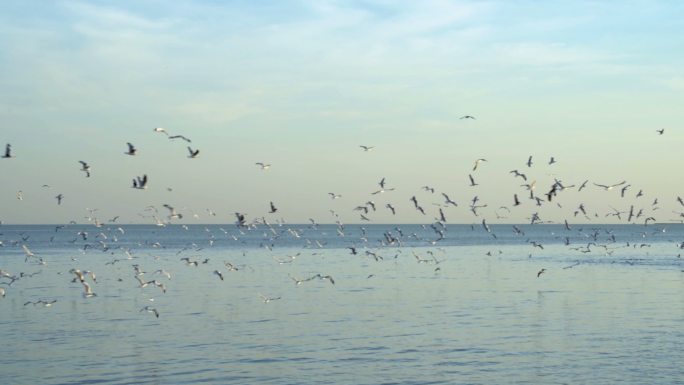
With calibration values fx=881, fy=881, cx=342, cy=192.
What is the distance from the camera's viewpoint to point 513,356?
104 ft

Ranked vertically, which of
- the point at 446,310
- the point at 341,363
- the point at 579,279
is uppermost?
the point at 341,363

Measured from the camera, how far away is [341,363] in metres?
31.0

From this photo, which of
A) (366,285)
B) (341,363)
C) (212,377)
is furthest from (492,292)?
(212,377)

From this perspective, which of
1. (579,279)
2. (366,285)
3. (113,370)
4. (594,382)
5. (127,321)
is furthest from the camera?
(579,279)

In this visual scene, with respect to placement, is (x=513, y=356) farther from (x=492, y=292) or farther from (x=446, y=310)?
(x=492, y=292)

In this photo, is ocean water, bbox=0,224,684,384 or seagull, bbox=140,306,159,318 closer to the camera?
ocean water, bbox=0,224,684,384

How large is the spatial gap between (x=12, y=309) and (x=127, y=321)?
28.9 feet

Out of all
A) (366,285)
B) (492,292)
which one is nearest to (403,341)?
(492,292)

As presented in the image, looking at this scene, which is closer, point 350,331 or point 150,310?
point 350,331

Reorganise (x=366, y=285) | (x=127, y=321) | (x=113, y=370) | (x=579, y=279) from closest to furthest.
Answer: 1. (x=113, y=370)
2. (x=127, y=321)
3. (x=366, y=285)
4. (x=579, y=279)

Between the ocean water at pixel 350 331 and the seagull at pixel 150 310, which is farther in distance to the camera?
the seagull at pixel 150 310

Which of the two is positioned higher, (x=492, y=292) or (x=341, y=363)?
(x=341, y=363)

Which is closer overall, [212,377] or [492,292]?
[212,377]

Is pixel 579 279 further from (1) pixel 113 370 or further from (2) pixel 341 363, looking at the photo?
(1) pixel 113 370
